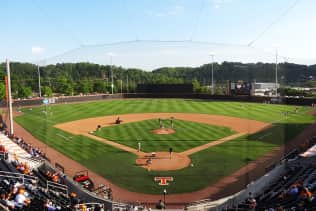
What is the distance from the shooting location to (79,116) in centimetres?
4353

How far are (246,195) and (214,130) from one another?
16.2 meters

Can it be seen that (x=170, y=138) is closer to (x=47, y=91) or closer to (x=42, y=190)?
(x=42, y=190)

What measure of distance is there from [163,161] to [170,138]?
21.4ft

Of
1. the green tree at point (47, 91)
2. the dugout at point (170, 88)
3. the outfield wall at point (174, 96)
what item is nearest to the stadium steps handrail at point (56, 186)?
the outfield wall at point (174, 96)

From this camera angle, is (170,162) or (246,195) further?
(170,162)

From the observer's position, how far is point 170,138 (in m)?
28.7

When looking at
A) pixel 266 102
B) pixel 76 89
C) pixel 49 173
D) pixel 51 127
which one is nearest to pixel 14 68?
pixel 76 89

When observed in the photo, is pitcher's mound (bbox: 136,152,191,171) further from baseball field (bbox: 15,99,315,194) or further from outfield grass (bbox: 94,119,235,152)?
outfield grass (bbox: 94,119,235,152)

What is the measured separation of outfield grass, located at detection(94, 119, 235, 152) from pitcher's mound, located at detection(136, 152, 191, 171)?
1.35 m

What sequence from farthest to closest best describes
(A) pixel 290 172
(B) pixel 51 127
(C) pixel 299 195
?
(B) pixel 51 127 → (A) pixel 290 172 → (C) pixel 299 195

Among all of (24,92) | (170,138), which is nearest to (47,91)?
(24,92)

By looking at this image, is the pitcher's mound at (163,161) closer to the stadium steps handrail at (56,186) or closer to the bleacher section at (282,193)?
the bleacher section at (282,193)

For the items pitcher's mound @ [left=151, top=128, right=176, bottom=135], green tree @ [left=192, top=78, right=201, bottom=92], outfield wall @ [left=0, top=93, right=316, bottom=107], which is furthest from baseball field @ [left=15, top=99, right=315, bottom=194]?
green tree @ [left=192, top=78, right=201, bottom=92]

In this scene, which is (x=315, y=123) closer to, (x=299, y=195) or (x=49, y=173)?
(x=299, y=195)
